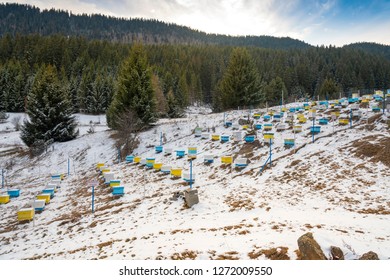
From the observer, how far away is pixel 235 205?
38.9 ft

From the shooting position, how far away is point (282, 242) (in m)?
Result: 6.96

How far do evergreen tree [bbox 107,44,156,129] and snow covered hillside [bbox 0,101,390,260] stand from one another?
8015mm

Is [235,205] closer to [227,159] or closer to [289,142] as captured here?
[227,159]

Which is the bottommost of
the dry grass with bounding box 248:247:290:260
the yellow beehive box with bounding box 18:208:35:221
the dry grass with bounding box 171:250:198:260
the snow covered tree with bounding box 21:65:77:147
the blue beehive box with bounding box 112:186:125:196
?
the yellow beehive box with bounding box 18:208:35:221

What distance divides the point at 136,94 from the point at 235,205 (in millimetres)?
23830

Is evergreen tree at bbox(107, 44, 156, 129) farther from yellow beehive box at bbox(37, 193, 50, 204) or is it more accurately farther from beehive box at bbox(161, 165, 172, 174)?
yellow beehive box at bbox(37, 193, 50, 204)

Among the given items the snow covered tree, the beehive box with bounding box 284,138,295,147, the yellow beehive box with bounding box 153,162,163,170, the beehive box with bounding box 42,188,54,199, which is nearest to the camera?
the beehive box with bounding box 42,188,54,199

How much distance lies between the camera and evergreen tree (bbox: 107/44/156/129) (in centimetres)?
3178

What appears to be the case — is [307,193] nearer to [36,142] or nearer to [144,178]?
[144,178]

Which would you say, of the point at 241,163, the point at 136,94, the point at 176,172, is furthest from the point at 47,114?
the point at 241,163

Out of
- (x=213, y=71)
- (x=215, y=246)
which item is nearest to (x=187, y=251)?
(x=215, y=246)

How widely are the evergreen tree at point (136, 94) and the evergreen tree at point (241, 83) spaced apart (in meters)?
13.5

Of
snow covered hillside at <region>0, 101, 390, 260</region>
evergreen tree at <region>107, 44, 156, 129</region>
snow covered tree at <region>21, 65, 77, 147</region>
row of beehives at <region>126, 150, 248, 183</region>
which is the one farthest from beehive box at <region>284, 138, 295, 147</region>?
snow covered tree at <region>21, 65, 77, 147</region>

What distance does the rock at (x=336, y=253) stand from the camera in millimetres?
5797
